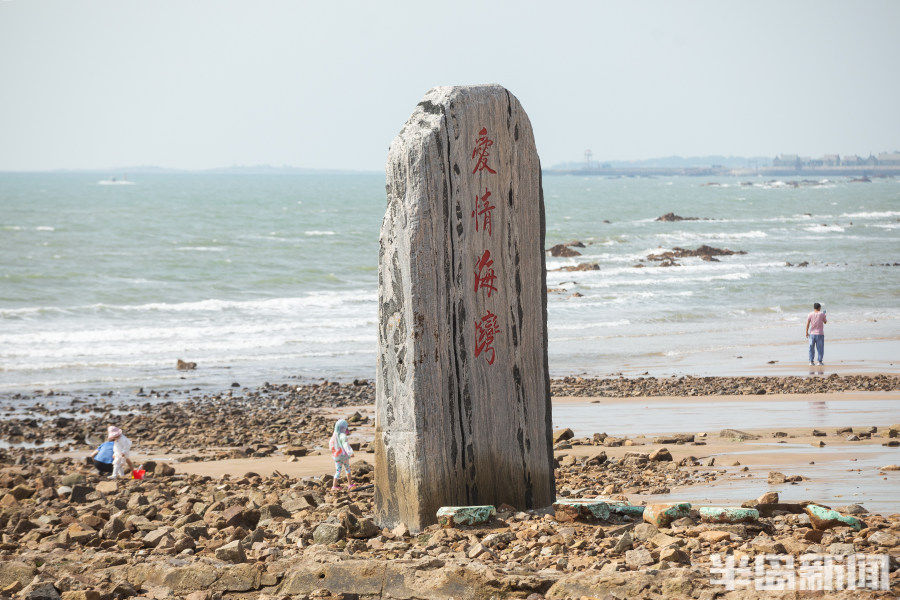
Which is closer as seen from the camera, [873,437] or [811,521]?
[811,521]

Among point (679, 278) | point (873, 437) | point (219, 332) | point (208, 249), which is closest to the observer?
point (873, 437)

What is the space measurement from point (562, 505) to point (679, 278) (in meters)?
31.9

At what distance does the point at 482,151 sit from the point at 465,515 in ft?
7.42

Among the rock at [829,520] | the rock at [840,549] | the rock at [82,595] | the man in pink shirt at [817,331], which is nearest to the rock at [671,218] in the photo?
the man in pink shirt at [817,331]

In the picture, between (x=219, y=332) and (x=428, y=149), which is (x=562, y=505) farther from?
(x=219, y=332)

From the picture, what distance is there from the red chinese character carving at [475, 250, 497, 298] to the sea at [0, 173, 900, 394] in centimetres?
1191

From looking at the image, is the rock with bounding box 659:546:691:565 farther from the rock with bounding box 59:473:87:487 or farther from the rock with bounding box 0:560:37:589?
the rock with bounding box 59:473:87:487

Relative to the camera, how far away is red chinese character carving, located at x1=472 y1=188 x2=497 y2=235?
6121 mm

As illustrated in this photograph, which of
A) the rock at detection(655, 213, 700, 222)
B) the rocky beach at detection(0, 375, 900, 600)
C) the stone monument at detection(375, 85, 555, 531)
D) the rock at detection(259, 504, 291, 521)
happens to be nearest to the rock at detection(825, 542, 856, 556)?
the rocky beach at detection(0, 375, 900, 600)

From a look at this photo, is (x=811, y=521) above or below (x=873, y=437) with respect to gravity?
above

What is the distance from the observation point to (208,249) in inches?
1940

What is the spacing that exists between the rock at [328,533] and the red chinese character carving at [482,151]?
2.37 meters

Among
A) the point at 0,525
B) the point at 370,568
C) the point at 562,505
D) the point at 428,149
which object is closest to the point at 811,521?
the point at 562,505

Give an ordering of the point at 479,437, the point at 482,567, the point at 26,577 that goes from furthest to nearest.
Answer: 1. the point at 479,437
2. the point at 26,577
3. the point at 482,567
